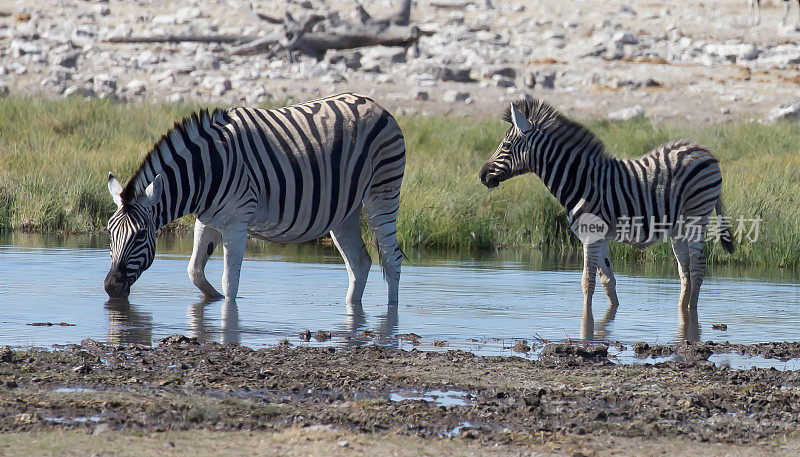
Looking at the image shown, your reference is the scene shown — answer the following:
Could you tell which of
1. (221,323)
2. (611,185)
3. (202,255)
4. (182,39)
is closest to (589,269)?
(611,185)

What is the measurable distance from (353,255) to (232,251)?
1.41 m

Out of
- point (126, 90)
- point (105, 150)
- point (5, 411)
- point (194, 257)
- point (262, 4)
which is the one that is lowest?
point (5, 411)

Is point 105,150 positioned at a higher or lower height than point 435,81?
lower

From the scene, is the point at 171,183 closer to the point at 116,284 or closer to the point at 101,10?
the point at 116,284

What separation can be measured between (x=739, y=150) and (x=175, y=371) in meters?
14.6

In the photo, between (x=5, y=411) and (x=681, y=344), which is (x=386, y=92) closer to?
(x=681, y=344)

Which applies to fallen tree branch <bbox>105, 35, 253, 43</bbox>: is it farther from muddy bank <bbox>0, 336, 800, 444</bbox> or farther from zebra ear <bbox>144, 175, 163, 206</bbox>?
muddy bank <bbox>0, 336, 800, 444</bbox>

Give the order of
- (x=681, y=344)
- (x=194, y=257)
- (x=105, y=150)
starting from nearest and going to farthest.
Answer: (x=681, y=344) < (x=194, y=257) < (x=105, y=150)

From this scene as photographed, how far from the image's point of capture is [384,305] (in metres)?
9.62

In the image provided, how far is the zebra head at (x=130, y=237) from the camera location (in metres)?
8.40

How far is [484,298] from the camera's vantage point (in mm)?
9891

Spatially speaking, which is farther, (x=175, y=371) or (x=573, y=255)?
(x=573, y=255)

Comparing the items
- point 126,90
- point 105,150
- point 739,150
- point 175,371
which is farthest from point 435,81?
point 175,371

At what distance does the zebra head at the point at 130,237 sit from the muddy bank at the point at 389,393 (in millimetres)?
1497
